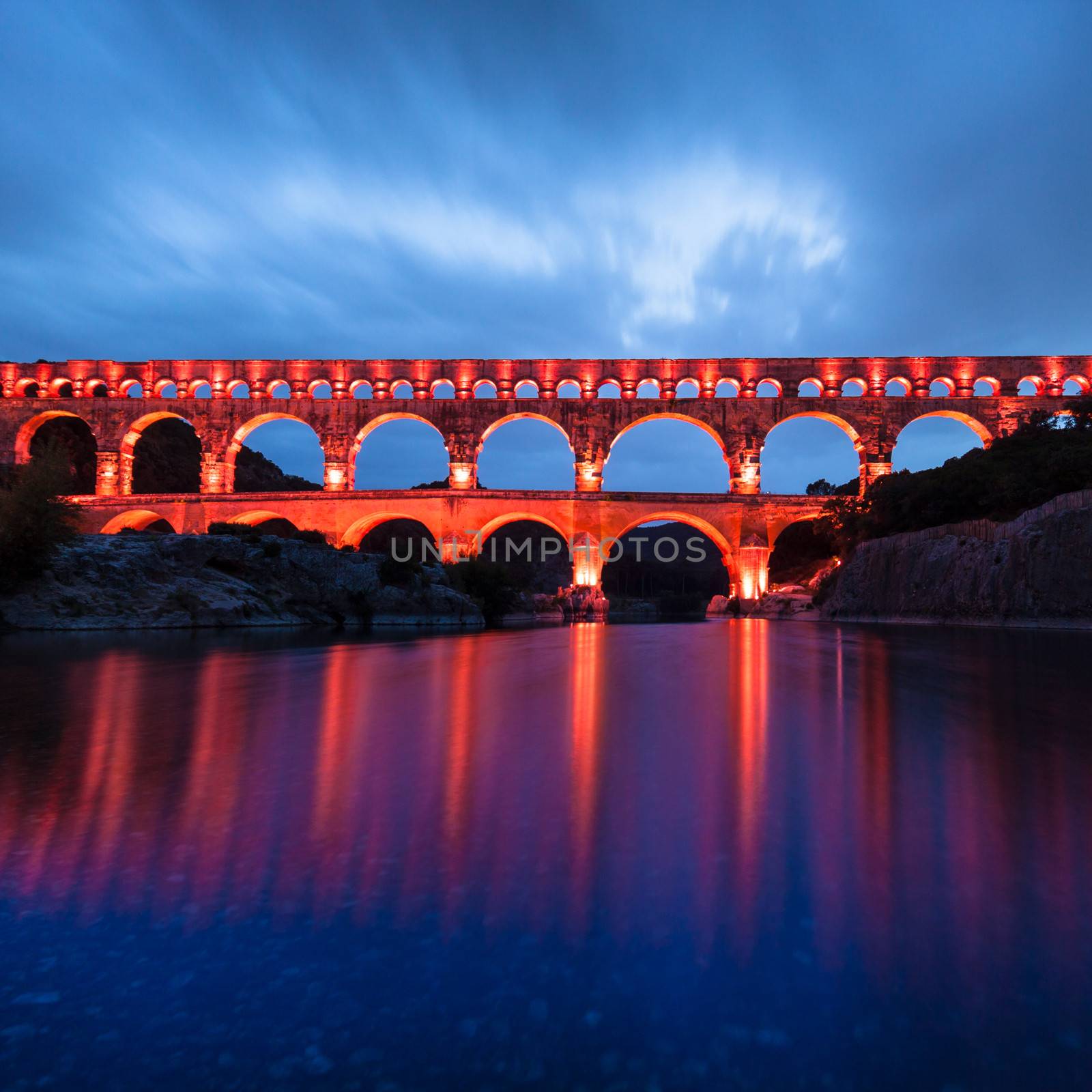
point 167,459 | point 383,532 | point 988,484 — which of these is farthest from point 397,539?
point 988,484

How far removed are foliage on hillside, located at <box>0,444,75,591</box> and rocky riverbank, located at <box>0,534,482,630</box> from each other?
313 millimetres

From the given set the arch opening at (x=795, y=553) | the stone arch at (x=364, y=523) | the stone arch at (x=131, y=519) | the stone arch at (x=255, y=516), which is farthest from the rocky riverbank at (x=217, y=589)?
the arch opening at (x=795, y=553)

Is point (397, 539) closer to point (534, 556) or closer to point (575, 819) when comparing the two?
point (534, 556)

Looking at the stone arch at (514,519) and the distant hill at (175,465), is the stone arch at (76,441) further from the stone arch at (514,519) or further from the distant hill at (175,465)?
the stone arch at (514,519)

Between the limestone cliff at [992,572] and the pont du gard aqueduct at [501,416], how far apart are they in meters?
13.2

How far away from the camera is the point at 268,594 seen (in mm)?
14336

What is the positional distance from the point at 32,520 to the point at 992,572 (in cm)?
1625

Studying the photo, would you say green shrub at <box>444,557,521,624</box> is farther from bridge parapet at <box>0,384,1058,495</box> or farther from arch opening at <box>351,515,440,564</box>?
bridge parapet at <box>0,384,1058,495</box>

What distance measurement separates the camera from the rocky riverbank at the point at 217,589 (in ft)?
36.3

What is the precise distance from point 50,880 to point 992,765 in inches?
101

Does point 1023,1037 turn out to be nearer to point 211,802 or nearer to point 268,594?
point 211,802

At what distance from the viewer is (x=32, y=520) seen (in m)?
10.6

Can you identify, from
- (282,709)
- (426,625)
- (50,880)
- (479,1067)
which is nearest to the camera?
(479,1067)

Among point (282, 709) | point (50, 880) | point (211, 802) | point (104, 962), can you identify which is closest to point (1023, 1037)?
point (104, 962)
